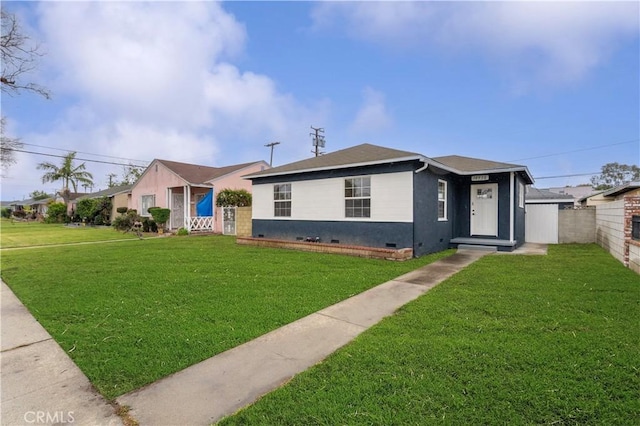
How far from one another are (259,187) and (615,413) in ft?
43.5

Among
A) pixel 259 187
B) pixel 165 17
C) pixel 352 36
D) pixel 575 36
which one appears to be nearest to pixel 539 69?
pixel 575 36

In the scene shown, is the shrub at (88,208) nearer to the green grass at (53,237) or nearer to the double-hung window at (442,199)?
the green grass at (53,237)

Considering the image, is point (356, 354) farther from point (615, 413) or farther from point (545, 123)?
point (545, 123)

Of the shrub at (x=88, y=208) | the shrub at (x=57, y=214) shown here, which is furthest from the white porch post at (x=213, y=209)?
the shrub at (x=57, y=214)

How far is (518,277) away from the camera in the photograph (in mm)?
6742

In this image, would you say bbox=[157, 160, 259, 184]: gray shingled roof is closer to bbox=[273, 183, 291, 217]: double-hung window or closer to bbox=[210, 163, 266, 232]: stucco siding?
bbox=[210, 163, 266, 232]: stucco siding

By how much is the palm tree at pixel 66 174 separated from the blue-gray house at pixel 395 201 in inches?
1576

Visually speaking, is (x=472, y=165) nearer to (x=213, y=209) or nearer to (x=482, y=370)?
(x=482, y=370)

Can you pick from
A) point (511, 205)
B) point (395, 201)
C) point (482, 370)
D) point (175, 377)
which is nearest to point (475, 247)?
point (511, 205)

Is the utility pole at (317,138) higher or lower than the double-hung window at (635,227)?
higher

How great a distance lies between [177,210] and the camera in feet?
72.4

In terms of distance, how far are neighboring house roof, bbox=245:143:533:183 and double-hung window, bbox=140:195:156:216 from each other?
41.1ft

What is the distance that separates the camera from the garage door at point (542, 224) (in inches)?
532

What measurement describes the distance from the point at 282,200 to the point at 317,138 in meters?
22.6
